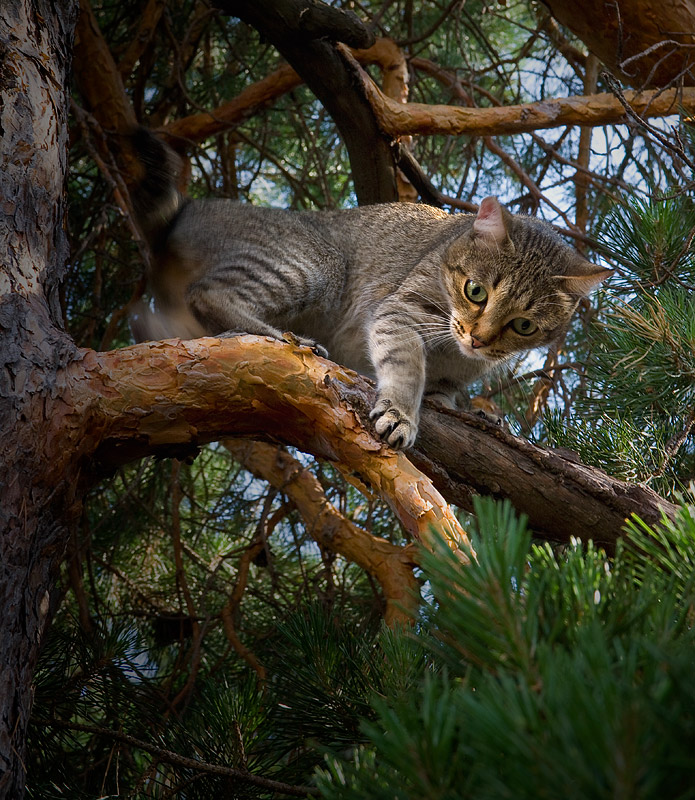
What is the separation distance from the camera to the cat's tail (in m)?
2.27

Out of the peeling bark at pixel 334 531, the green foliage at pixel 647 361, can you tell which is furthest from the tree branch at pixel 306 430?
the peeling bark at pixel 334 531

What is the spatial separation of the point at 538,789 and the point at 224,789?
1.14m

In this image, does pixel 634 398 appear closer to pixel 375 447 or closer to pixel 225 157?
pixel 375 447

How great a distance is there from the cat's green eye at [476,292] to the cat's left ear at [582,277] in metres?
0.27

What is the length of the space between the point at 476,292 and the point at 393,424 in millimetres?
938

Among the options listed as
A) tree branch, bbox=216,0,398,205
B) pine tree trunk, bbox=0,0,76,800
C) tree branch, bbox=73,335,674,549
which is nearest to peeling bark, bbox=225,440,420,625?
tree branch, bbox=73,335,674,549

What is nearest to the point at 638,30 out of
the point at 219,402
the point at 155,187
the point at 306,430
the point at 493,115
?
the point at 493,115

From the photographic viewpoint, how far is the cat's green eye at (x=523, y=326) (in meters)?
2.50

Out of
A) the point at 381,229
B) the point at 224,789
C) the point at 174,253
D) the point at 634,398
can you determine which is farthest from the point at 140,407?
the point at 381,229

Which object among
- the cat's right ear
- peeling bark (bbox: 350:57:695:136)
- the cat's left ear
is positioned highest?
peeling bark (bbox: 350:57:695:136)

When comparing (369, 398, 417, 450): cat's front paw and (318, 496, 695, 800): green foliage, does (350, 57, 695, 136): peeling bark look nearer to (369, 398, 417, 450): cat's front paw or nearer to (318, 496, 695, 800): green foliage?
(369, 398, 417, 450): cat's front paw

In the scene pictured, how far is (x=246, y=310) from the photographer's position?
2258 millimetres

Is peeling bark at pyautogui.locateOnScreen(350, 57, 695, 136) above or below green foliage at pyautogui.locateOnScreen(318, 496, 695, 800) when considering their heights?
above

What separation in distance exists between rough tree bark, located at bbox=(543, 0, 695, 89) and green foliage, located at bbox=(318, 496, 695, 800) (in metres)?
2.01
